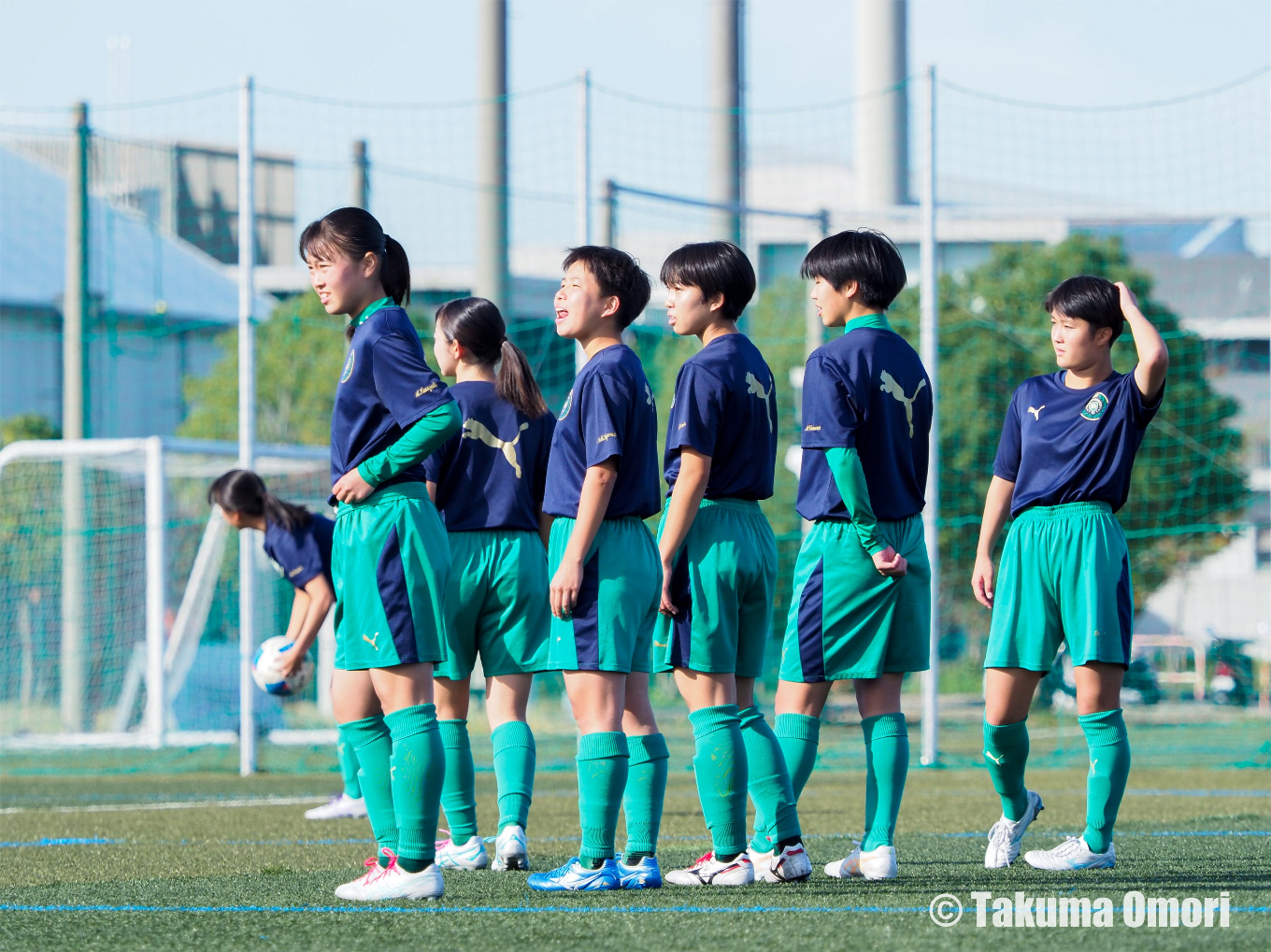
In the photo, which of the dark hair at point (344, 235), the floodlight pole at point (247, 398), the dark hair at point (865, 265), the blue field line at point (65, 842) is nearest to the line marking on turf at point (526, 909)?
the dark hair at point (344, 235)

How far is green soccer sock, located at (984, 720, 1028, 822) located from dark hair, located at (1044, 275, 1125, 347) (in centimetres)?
133

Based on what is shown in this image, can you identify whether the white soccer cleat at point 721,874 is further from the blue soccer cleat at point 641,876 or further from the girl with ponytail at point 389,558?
the girl with ponytail at point 389,558

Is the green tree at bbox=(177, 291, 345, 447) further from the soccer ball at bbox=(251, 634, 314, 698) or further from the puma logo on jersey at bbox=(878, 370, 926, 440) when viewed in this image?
the puma logo on jersey at bbox=(878, 370, 926, 440)

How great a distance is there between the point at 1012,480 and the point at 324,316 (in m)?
28.4

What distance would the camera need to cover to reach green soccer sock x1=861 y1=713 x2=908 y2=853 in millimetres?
4996

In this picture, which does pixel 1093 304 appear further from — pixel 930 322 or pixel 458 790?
pixel 930 322

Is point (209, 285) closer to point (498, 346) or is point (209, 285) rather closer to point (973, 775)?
point (973, 775)

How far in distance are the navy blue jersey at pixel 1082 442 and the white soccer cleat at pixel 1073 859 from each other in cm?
110

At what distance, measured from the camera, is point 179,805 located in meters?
8.90

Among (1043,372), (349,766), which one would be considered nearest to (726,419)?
(349,766)

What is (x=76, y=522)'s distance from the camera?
1841 cm

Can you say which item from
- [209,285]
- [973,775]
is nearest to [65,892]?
[973,775]

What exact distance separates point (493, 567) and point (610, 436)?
1093mm

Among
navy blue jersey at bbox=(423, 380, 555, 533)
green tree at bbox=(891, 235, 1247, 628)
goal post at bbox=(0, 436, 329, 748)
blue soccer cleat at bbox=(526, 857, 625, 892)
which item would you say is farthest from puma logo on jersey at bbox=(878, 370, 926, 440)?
green tree at bbox=(891, 235, 1247, 628)
